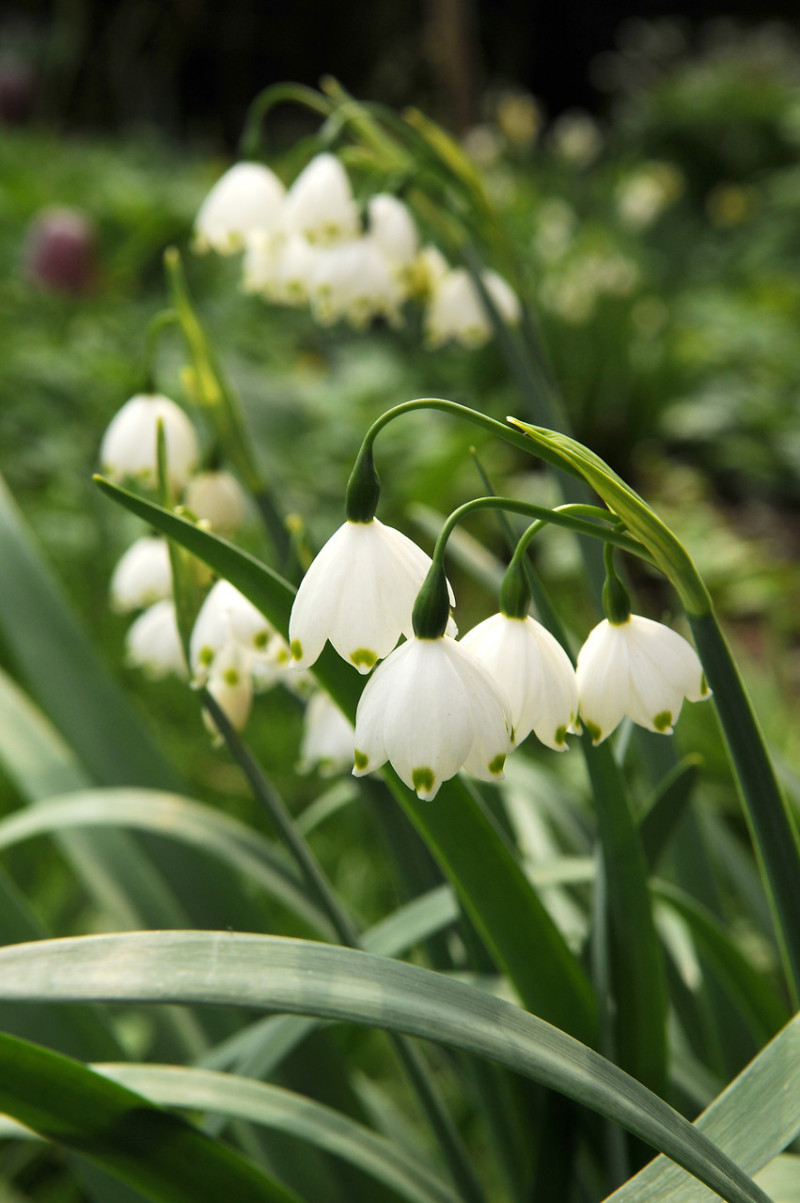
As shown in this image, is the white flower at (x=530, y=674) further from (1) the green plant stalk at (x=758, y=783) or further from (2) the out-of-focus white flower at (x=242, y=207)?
(2) the out-of-focus white flower at (x=242, y=207)

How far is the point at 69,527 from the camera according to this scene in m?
2.34

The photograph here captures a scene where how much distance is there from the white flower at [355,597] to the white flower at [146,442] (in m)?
0.44

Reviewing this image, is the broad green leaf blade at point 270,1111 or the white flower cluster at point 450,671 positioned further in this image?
the broad green leaf blade at point 270,1111

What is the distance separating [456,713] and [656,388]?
3.46m

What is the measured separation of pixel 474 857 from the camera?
0.67 metres

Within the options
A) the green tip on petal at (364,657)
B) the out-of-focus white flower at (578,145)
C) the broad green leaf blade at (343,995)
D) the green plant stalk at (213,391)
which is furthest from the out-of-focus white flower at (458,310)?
the out-of-focus white flower at (578,145)

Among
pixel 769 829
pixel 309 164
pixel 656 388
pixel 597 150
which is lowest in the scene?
pixel 769 829

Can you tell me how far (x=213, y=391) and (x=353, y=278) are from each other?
318 millimetres

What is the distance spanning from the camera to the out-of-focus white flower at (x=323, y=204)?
1077 millimetres

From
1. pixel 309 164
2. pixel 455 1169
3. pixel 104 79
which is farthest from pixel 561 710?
pixel 104 79

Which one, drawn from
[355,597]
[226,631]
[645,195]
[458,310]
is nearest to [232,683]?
[226,631]

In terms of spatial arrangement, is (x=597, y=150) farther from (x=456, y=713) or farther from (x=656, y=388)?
(x=456, y=713)

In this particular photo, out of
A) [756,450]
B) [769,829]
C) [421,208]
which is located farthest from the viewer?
[756,450]

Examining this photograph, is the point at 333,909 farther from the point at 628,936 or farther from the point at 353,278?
the point at 353,278
